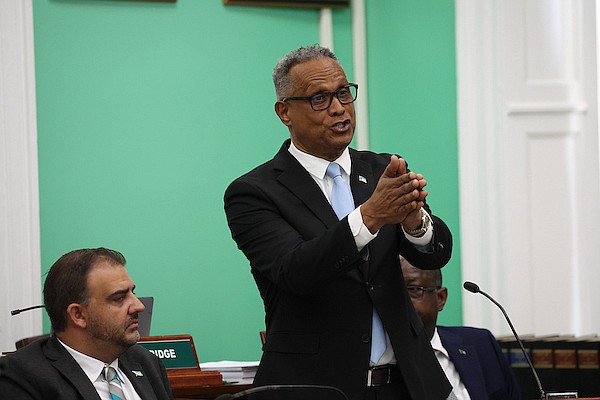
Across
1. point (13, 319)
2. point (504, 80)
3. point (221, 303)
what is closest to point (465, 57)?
point (504, 80)

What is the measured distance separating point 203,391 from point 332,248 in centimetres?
122

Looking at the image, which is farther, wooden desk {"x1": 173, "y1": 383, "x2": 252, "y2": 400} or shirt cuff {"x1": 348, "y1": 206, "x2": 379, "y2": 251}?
wooden desk {"x1": 173, "y1": 383, "x2": 252, "y2": 400}

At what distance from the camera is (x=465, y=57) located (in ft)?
17.3

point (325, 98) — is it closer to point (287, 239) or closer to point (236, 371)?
point (287, 239)

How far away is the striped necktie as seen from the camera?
8.97ft

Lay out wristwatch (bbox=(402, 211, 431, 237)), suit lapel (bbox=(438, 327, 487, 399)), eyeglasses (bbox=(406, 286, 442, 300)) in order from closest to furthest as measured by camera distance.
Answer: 1. wristwatch (bbox=(402, 211, 431, 237))
2. suit lapel (bbox=(438, 327, 487, 399))
3. eyeglasses (bbox=(406, 286, 442, 300))

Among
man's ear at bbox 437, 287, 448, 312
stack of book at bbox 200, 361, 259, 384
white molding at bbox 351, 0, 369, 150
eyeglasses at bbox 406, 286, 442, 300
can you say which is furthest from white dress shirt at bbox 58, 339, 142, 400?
white molding at bbox 351, 0, 369, 150

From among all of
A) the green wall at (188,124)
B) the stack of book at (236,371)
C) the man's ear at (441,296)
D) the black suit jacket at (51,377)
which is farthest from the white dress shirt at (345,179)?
the green wall at (188,124)

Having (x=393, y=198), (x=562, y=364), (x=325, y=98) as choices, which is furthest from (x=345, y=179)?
(x=562, y=364)

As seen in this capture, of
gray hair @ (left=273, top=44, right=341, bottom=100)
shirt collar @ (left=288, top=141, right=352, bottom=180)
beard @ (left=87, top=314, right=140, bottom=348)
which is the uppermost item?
gray hair @ (left=273, top=44, right=341, bottom=100)

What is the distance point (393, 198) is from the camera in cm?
235

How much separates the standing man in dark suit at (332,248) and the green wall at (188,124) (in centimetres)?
244

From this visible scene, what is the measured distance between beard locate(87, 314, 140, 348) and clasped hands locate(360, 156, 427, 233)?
29.3 inches

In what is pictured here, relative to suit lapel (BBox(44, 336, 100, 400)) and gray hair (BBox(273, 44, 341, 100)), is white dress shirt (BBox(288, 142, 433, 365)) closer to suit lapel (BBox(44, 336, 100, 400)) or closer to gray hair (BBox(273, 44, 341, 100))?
gray hair (BBox(273, 44, 341, 100))
